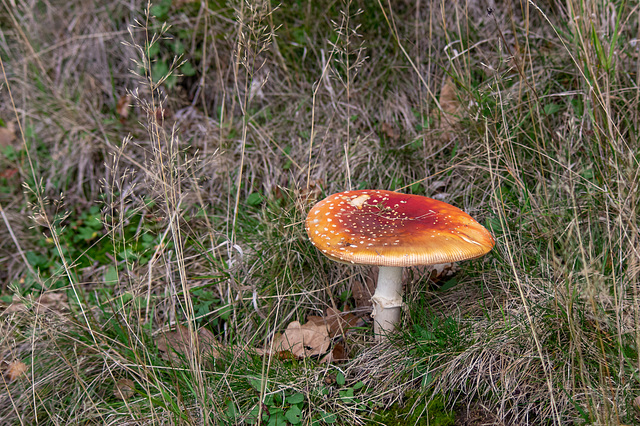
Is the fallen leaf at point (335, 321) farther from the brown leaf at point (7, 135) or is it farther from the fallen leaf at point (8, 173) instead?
the brown leaf at point (7, 135)

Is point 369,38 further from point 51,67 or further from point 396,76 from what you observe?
point 51,67

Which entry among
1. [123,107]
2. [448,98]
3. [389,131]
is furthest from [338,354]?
[123,107]

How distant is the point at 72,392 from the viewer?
224 centimetres

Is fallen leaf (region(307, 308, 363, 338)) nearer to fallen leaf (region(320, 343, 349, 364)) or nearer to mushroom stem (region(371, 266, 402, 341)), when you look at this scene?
Answer: fallen leaf (region(320, 343, 349, 364))

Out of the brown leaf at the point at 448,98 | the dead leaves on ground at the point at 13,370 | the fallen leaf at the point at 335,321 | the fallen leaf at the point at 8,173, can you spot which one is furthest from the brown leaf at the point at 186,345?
the fallen leaf at the point at 8,173

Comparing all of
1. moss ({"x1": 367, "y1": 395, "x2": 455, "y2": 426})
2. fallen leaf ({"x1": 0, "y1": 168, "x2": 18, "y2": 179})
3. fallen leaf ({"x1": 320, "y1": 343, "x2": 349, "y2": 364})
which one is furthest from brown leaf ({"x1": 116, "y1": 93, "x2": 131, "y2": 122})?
moss ({"x1": 367, "y1": 395, "x2": 455, "y2": 426})

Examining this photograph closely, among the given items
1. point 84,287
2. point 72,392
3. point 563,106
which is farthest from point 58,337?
point 563,106

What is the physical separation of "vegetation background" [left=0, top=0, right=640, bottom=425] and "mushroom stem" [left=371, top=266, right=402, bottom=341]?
94mm

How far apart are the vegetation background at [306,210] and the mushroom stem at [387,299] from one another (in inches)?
3.7

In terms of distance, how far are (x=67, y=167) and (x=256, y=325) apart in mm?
2145

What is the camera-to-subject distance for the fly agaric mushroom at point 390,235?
65.6 inches

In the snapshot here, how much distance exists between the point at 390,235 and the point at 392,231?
34 mm

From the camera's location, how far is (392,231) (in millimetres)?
1793

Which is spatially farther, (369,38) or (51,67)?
(51,67)
